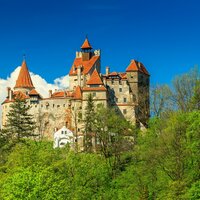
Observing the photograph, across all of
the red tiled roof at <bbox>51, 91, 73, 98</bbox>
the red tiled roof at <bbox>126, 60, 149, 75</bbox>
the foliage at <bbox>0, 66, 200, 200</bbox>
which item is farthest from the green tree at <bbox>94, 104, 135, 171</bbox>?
the red tiled roof at <bbox>51, 91, 73, 98</bbox>

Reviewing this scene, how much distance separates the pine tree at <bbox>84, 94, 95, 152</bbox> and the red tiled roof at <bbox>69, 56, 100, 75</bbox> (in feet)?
43.5

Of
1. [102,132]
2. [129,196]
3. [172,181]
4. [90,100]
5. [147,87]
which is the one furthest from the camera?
[147,87]

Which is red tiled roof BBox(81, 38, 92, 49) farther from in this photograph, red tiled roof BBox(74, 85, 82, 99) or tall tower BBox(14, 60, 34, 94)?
red tiled roof BBox(74, 85, 82, 99)

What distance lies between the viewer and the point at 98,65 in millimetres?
93438

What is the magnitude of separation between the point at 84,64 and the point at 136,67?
11.2 metres

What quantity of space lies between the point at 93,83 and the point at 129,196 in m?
38.6

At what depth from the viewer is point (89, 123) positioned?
72562mm

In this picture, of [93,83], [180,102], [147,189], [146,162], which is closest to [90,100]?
[93,83]

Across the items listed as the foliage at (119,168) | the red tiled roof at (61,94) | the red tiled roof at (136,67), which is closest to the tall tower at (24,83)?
the red tiled roof at (61,94)

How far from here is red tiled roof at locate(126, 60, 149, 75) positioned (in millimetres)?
86062

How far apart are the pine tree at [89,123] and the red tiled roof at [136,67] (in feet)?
36.0

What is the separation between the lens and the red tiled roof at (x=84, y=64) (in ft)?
298

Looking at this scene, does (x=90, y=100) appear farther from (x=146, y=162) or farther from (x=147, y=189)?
(x=147, y=189)

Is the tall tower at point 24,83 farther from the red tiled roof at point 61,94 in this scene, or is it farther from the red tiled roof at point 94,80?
the red tiled roof at point 94,80
